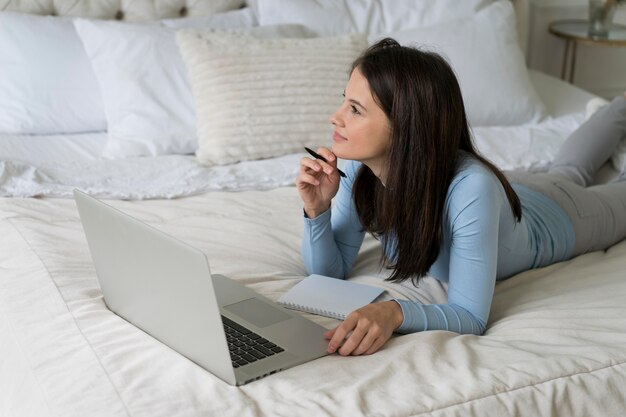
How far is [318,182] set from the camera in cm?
160

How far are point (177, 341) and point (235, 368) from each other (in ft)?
0.34

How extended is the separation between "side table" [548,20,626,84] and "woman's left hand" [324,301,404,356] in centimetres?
220

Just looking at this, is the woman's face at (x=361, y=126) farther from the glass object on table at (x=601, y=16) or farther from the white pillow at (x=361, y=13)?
the glass object on table at (x=601, y=16)

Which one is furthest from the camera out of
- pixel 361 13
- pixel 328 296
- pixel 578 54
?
pixel 578 54

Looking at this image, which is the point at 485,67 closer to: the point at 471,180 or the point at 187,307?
the point at 471,180

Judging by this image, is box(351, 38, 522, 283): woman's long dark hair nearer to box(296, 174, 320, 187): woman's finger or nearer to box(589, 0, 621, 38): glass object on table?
box(296, 174, 320, 187): woman's finger

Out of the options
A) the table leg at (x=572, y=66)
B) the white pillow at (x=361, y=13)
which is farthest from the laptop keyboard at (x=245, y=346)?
the table leg at (x=572, y=66)

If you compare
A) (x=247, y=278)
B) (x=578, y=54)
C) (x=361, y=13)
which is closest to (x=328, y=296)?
(x=247, y=278)

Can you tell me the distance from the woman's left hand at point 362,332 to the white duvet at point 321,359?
20 millimetres

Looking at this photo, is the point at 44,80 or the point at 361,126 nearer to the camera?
the point at 361,126

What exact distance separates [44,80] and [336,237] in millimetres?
1159

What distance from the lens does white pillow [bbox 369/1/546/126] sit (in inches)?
104

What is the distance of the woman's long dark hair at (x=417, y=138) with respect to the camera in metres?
1.47

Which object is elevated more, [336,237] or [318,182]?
[318,182]
